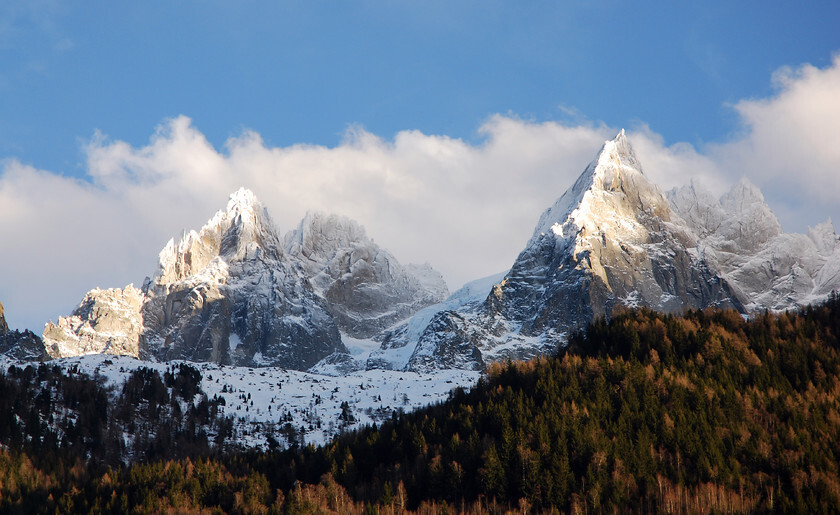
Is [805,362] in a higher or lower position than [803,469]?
higher

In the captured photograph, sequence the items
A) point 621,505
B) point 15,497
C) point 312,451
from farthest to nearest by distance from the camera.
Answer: point 312,451 < point 15,497 < point 621,505

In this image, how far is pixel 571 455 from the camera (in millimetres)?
152500

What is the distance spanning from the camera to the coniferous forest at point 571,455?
470 feet

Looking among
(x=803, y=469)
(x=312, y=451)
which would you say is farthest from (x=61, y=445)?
(x=803, y=469)

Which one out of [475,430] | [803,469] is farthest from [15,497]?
[803,469]

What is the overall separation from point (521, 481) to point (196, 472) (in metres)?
53.3

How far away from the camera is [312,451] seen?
171 metres

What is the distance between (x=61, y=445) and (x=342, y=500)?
7716cm

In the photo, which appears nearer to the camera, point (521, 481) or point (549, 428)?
point (521, 481)

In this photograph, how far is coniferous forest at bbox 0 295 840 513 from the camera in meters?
143

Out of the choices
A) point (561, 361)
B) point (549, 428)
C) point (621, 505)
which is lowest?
point (621, 505)

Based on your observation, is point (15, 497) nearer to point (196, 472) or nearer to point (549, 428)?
→ point (196, 472)

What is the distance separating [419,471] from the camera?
15588cm

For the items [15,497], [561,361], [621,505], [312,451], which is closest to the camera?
[621,505]
